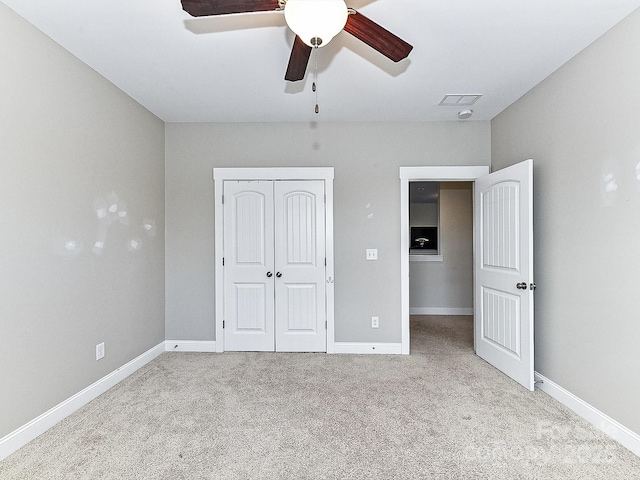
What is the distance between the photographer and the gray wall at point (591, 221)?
2.17m

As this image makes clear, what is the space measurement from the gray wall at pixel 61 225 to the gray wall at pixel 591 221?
11.8 feet

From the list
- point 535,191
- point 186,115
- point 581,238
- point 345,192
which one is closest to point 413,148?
point 345,192

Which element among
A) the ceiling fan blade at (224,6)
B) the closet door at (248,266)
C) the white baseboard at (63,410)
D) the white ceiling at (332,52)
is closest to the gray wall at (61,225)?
the white baseboard at (63,410)

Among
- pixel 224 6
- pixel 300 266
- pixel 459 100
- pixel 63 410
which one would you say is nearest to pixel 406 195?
pixel 459 100

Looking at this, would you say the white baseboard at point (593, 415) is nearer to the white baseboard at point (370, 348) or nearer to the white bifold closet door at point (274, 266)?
the white baseboard at point (370, 348)

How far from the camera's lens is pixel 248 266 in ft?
13.1

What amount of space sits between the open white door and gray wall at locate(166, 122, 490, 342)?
0.76m

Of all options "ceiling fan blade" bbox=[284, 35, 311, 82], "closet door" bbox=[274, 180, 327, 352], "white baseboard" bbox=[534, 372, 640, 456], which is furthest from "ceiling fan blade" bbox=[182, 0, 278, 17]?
"white baseboard" bbox=[534, 372, 640, 456]

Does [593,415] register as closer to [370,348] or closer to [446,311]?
[370,348]

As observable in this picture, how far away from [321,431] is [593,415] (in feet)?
5.94

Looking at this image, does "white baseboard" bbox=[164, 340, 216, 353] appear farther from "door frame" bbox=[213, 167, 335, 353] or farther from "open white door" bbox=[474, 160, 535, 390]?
"open white door" bbox=[474, 160, 535, 390]

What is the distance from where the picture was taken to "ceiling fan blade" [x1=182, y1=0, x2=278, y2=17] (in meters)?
1.54

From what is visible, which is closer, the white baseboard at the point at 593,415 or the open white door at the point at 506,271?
the white baseboard at the point at 593,415

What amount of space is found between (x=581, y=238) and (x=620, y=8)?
55.3 inches
